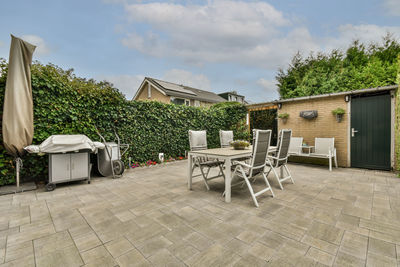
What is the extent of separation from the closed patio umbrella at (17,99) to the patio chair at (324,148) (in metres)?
7.27

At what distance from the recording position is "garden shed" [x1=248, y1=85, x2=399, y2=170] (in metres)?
4.87

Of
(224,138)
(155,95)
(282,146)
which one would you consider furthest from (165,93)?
(282,146)

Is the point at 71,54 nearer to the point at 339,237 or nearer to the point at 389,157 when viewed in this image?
the point at 339,237

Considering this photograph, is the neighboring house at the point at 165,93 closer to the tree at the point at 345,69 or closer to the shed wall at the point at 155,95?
the shed wall at the point at 155,95

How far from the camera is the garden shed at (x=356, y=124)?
192 inches

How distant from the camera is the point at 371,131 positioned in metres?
5.09

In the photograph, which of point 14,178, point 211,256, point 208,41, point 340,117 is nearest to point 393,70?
point 340,117

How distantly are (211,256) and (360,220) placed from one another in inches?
78.2

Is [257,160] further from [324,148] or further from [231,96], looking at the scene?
[231,96]

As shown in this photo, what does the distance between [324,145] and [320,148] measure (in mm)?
145

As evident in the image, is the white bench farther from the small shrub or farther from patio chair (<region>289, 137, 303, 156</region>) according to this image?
the small shrub

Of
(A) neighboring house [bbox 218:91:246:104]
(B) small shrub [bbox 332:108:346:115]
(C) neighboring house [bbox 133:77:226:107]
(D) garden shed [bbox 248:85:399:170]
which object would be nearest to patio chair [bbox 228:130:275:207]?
(B) small shrub [bbox 332:108:346:115]

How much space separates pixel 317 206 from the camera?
2.61 m

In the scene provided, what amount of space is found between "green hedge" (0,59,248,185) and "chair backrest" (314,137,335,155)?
4217 millimetres
